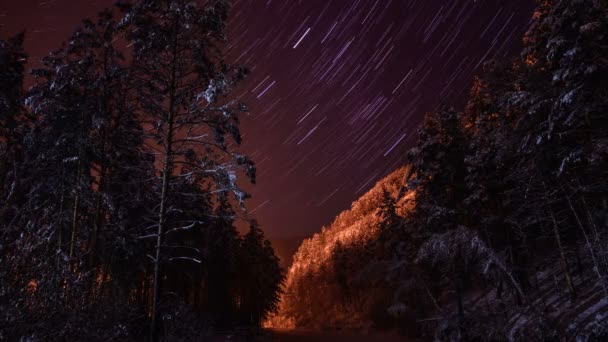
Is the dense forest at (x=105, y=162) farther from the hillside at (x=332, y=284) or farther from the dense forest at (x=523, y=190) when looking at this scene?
the hillside at (x=332, y=284)

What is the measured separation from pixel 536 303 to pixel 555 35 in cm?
1407

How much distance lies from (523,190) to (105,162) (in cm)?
1888

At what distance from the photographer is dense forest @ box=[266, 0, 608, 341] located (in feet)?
44.2

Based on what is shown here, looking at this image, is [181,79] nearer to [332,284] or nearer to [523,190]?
[523,190]

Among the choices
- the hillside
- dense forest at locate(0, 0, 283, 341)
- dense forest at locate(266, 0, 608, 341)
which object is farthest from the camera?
the hillside

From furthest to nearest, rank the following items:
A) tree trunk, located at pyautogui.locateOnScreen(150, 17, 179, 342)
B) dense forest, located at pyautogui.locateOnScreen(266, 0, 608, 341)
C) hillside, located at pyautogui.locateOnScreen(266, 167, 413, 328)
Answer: hillside, located at pyautogui.locateOnScreen(266, 167, 413, 328), dense forest, located at pyautogui.locateOnScreen(266, 0, 608, 341), tree trunk, located at pyautogui.locateOnScreen(150, 17, 179, 342)

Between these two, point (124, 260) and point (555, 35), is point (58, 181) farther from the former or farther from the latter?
point (555, 35)

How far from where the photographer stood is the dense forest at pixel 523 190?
13.5m

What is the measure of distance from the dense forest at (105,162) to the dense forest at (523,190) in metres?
11.5

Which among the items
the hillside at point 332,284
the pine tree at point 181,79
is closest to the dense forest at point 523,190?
the pine tree at point 181,79

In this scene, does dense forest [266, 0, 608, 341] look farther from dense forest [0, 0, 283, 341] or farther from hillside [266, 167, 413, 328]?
hillside [266, 167, 413, 328]

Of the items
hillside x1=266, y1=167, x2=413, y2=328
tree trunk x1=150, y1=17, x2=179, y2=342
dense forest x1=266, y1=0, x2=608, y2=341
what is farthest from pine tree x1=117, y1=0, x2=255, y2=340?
hillside x1=266, y1=167, x2=413, y2=328

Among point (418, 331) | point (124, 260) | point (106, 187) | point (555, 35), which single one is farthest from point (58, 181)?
point (418, 331)

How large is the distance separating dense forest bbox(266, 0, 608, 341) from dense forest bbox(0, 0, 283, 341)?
11.5 meters
